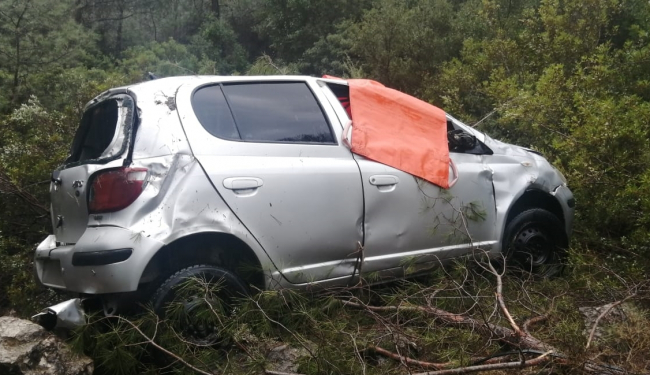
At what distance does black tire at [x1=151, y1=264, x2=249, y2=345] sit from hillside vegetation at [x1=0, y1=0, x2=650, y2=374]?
12 centimetres

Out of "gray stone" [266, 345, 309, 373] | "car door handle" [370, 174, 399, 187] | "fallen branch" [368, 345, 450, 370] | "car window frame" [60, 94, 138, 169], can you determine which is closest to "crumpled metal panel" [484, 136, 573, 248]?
"car door handle" [370, 174, 399, 187]

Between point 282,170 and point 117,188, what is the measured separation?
95 cm

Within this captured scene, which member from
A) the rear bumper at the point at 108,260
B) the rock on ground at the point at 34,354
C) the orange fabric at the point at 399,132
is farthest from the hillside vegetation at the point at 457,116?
the orange fabric at the point at 399,132

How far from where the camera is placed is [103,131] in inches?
156

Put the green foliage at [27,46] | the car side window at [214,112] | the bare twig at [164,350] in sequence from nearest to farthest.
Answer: the bare twig at [164,350] → the car side window at [214,112] → the green foliage at [27,46]

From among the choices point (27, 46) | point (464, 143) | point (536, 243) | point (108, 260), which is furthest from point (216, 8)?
point (108, 260)

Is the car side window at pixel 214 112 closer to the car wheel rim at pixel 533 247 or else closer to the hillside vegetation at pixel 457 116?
the hillside vegetation at pixel 457 116

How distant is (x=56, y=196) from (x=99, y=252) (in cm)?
79

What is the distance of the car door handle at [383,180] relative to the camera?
13.8ft

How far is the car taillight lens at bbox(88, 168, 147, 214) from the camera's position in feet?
11.3

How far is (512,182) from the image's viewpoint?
493cm

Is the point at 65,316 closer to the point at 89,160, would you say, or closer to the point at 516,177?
the point at 89,160

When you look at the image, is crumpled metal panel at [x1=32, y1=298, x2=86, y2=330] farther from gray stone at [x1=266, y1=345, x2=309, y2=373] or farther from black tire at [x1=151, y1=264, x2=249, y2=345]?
gray stone at [x1=266, y1=345, x2=309, y2=373]

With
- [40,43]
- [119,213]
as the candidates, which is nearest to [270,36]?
[40,43]
